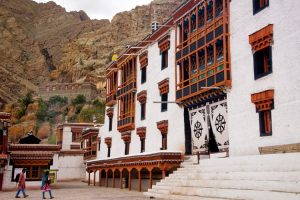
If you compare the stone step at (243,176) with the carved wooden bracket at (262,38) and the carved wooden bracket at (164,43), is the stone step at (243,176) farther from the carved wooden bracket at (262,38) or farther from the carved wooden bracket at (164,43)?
the carved wooden bracket at (164,43)

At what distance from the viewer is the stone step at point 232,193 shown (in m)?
10.5

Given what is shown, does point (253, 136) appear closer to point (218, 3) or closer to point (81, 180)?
point (218, 3)

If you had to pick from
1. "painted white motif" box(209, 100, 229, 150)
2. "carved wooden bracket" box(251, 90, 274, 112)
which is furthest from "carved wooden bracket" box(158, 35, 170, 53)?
"carved wooden bracket" box(251, 90, 274, 112)

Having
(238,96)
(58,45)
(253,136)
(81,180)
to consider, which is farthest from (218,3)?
(58,45)

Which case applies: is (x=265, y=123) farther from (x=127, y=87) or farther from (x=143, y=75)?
(x=127, y=87)

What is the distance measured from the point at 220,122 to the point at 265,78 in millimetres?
3936

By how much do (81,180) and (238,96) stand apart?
29.8 m

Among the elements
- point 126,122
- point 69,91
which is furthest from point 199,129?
point 69,91

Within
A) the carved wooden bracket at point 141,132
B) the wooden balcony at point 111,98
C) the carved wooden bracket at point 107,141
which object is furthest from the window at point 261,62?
the carved wooden bracket at point 107,141

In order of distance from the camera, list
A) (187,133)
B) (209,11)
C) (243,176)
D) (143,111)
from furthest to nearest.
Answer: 1. (143,111)
2. (187,133)
3. (209,11)
4. (243,176)

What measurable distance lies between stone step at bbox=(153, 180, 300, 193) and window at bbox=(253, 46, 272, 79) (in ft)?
17.6

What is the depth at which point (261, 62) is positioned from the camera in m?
16.7

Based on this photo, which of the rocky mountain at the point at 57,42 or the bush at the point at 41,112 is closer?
the bush at the point at 41,112

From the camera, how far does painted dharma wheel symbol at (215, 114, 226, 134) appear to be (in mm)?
18984
